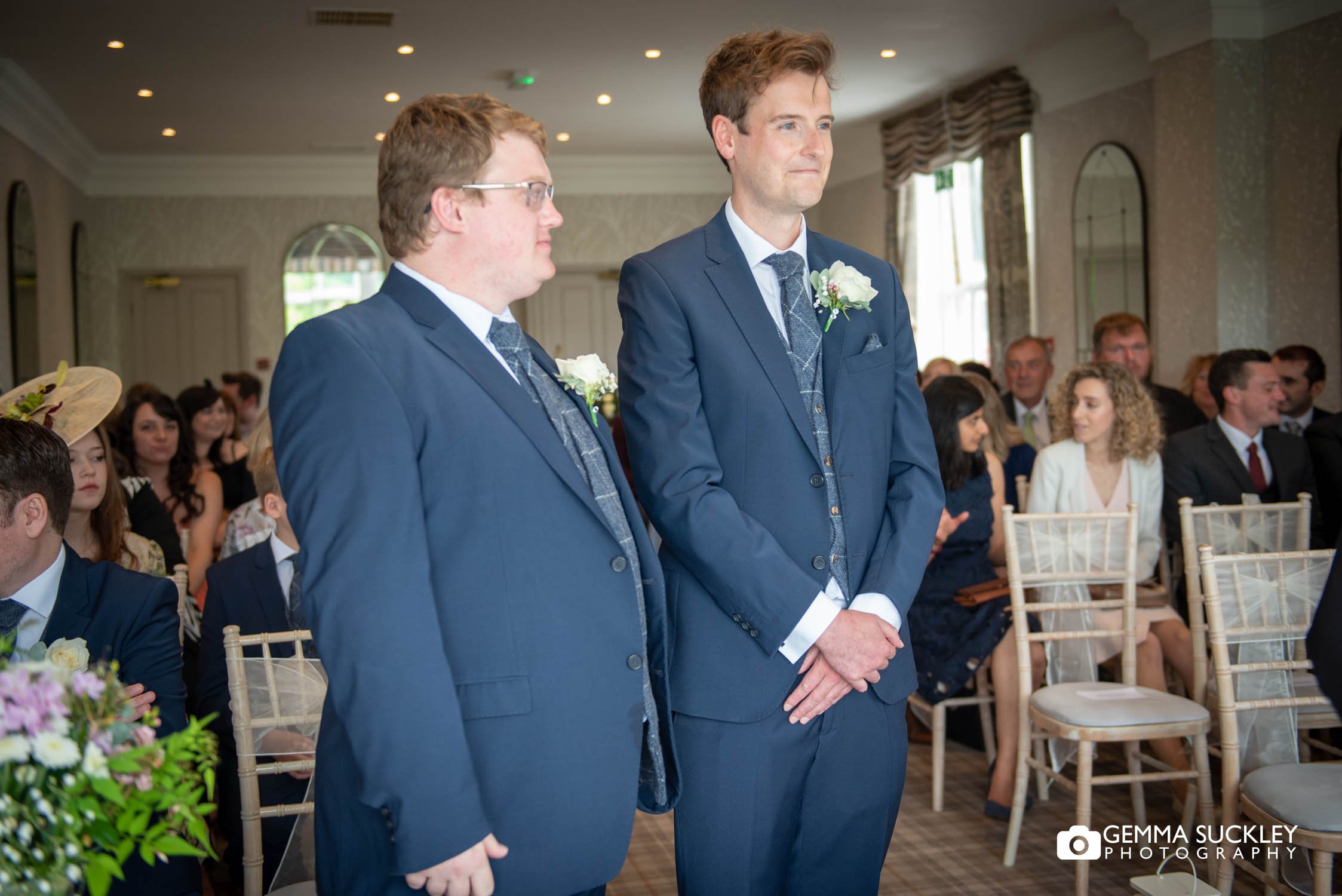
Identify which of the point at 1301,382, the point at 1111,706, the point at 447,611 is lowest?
the point at 1111,706

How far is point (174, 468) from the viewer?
5.05m

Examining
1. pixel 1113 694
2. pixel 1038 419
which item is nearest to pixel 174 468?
pixel 1113 694

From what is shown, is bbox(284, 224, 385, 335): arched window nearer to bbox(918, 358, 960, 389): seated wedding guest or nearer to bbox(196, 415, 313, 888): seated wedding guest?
bbox(918, 358, 960, 389): seated wedding guest

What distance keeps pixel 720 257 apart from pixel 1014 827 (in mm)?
2356

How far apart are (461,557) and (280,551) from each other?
65.7 inches

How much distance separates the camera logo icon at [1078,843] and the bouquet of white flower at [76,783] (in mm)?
2632

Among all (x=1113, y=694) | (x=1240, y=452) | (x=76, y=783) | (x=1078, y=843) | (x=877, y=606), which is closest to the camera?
(x=76, y=783)

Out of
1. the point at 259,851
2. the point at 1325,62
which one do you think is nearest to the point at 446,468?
the point at 259,851

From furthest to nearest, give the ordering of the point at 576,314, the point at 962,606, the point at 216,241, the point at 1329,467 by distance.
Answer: the point at 576,314
the point at 216,241
the point at 1329,467
the point at 962,606

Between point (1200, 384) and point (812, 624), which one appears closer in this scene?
point (812, 624)

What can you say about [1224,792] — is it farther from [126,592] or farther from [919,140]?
[919,140]

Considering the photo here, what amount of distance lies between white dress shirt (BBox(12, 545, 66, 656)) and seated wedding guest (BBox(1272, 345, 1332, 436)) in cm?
554

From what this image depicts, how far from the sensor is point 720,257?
6.84 feet

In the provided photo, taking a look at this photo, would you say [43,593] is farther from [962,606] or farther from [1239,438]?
[1239,438]
